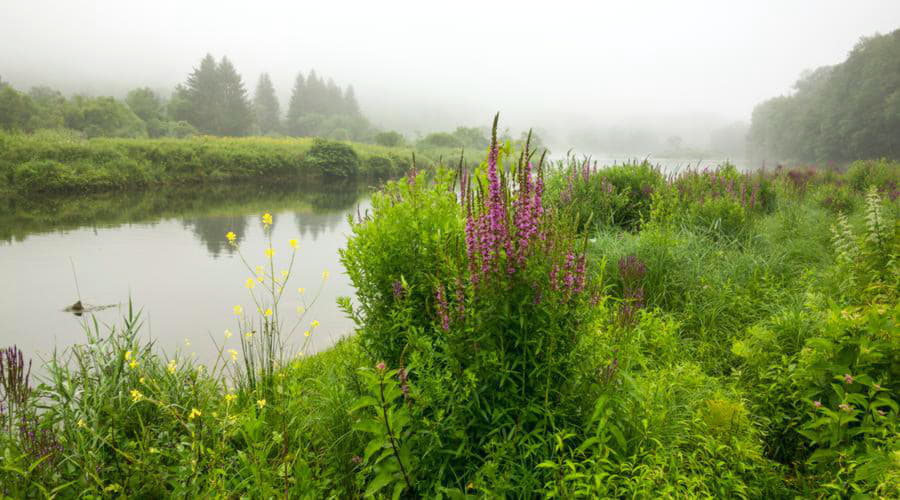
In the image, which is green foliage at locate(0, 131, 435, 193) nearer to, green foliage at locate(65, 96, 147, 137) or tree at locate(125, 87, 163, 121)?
green foliage at locate(65, 96, 147, 137)

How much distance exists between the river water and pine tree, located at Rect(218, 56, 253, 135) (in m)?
45.6

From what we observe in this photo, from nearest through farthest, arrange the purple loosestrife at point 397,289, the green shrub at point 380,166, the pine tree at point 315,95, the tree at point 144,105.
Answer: the purple loosestrife at point 397,289 → the green shrub at point 380,166 → the tree at point 144,105 → the pine tree at point 315,95

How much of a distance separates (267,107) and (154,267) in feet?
238

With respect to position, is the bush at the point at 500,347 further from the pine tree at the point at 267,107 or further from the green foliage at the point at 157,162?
the pine tree at the point at 267,107

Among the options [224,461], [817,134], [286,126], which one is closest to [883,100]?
[817,134]

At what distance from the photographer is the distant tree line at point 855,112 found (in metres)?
31.5

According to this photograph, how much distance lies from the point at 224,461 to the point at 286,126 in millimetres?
76449

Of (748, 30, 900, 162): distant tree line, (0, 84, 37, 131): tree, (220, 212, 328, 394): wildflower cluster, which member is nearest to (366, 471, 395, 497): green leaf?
(220, 212, 328, 394): wildflower cluster

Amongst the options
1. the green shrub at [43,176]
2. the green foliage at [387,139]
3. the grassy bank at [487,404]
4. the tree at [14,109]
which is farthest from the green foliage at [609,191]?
the green foliage at [387,139]

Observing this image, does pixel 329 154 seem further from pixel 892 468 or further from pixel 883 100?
pixel 883 100

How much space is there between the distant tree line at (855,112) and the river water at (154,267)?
139 ft

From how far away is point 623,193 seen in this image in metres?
7.65

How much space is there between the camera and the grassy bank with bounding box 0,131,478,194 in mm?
15827

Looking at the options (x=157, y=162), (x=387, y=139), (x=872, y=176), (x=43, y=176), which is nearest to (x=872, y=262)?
(x=872, y=176)
